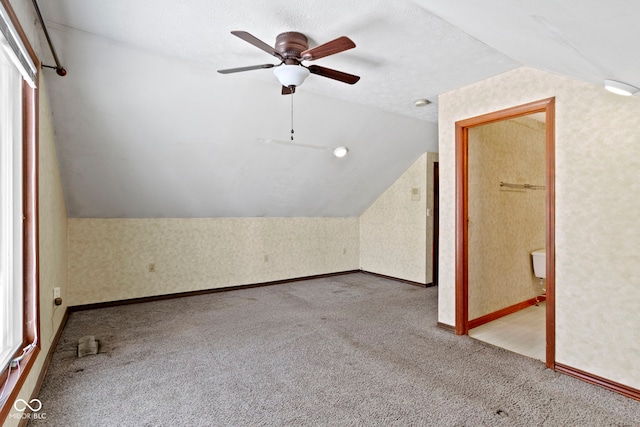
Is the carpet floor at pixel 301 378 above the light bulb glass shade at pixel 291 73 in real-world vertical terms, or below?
below

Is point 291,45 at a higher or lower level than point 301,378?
higher

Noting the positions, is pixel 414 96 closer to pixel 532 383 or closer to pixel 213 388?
pixel 532 383

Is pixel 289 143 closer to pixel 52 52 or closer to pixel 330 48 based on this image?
pixel 330 48

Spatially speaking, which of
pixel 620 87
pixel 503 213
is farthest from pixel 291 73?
pixel 503 213

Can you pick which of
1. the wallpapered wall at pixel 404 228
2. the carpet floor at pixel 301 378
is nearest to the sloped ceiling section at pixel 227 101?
the wallpapered wall at pixel 404 228

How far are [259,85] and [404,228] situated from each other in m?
3.23

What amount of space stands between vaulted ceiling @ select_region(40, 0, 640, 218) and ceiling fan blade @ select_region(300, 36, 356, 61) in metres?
0.20

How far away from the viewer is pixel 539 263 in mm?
3947

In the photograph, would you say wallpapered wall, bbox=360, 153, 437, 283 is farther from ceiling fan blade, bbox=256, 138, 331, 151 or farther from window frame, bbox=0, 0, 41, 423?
window frame, bbox=0, 0, 41, 423

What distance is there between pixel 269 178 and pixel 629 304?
3545mm

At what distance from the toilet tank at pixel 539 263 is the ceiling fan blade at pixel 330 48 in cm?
338

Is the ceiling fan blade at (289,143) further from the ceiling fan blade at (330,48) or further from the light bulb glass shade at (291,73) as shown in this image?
the ceiling fan blade at (330,48)

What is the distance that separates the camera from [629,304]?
2.15 meters

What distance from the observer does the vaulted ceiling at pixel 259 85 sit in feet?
5.01
